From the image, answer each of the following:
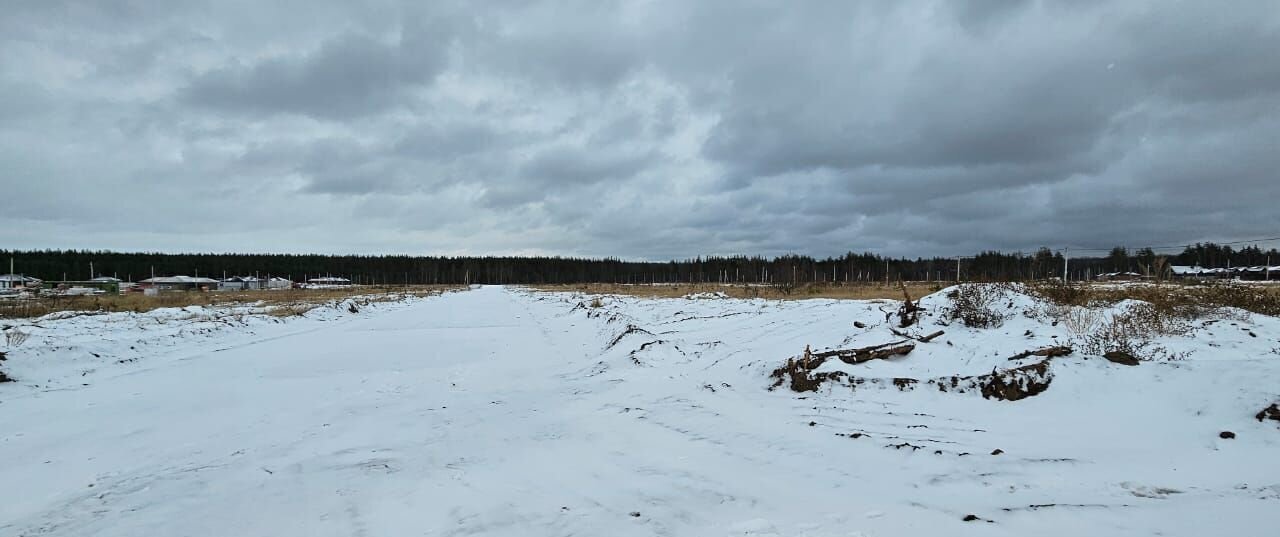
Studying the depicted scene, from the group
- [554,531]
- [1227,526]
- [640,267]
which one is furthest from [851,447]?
[640,267]

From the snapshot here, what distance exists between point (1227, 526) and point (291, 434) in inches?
316

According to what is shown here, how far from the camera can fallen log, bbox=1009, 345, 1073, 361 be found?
7.34 m

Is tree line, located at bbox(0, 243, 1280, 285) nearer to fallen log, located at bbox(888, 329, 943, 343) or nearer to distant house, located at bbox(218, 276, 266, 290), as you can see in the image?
distant house, located at bbox(218, 276, 266, 290)

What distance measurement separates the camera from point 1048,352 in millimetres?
7500

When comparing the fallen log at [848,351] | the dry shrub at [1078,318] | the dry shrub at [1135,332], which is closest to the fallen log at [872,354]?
the fallen log at [848,351]

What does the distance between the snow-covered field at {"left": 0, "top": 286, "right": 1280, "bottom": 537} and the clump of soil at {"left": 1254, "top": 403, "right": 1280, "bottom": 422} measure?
0.08 m

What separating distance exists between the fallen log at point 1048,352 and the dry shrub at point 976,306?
79.2 inches

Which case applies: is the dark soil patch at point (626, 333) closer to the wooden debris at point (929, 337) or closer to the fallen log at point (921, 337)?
the fallen log at point (921, 337)

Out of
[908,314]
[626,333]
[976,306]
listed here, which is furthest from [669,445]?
[626,333]

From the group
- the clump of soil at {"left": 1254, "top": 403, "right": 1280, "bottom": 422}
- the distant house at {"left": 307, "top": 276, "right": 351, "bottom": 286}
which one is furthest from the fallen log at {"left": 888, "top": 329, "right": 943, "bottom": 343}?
the distant house at {"left": 307, "top": 276, "right": 351, "bottom": 286}

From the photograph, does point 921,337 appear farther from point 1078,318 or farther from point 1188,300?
point 1188,300

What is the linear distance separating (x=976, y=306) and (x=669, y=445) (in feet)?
23.8

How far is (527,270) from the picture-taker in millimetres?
173125

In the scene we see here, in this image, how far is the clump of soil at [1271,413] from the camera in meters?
5.13
